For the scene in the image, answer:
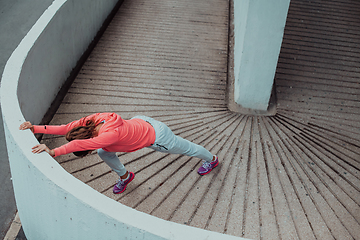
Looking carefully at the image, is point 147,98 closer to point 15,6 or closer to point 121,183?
point 121,183

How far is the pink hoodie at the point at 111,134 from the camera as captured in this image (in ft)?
7.90

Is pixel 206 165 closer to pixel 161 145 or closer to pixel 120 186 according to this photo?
pixel 161 145

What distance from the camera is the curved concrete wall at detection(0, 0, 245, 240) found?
2.08 m

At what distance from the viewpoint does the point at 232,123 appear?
4.39 metres

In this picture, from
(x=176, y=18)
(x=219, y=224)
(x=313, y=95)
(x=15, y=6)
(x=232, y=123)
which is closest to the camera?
(x=219, y=224)

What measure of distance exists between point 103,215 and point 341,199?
102 inches

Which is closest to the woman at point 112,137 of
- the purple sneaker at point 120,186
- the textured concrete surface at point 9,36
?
the purple sneaker at point 120,186

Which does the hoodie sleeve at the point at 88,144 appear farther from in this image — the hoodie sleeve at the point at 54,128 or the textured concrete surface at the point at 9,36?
the textured concrete surface at the point at 9,36

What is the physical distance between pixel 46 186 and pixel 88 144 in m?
0.43

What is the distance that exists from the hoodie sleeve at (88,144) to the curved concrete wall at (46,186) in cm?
11

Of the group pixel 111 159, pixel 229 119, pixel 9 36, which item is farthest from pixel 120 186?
pixel 9 36

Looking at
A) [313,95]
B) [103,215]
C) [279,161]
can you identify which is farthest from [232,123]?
[103,215]

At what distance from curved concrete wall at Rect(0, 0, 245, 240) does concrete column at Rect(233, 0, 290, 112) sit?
2663 millimetres

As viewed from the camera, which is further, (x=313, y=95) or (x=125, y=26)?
(x=125, y=26)
